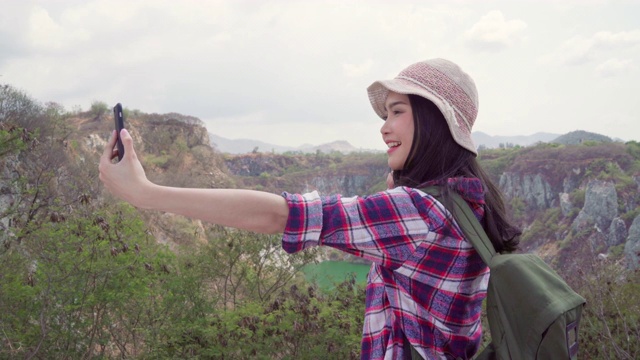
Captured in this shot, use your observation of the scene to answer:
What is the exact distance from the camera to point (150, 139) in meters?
29.3

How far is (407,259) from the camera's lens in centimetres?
101

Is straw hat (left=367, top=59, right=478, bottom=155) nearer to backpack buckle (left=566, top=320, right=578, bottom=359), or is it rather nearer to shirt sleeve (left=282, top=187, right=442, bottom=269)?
shirt sleeve (left=282, top=187, right=442, bottom=269)

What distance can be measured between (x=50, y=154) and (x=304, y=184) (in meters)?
43.4

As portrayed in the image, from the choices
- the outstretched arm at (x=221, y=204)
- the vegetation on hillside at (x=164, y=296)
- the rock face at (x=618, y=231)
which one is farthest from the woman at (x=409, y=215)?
the rock face at (x=618, y=231)

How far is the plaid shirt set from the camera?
0.97 metres

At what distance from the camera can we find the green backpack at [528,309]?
931 millimetres

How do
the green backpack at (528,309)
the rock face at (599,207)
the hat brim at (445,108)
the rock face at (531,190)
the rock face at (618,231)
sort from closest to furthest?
the green backpack at (528,309)
the hat brim at (445,108)
the rock face at (618,231)
the rock face at (599,207)
the rock face at (531,190)

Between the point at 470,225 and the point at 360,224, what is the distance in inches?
8.5

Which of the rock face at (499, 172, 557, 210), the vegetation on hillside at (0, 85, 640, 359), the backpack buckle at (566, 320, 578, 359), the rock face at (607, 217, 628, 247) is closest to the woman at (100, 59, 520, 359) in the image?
the backpack buckle at (566, 320, 578, 359)

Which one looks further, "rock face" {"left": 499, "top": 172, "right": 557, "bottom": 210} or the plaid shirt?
"rock face" {"left": 499, "top": 172, "right": 557, "bottom": 210}

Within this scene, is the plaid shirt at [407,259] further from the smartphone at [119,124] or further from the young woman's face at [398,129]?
the smartphone at [119,124]

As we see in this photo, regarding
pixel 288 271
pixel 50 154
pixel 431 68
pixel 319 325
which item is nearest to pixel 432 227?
pixel 431 68

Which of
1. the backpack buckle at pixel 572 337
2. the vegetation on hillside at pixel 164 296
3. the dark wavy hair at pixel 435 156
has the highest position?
the dark wavy hair at pixel 435 156

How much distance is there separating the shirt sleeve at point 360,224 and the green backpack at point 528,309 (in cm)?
12
